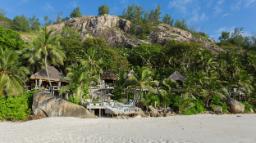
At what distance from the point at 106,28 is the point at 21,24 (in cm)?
2760

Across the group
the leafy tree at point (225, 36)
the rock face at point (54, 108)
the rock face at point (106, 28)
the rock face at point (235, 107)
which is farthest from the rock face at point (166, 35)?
the rock face at point (54, 108)

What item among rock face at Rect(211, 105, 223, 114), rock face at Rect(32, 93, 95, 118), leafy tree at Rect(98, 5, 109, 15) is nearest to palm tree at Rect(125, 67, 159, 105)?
rock face at Rect(211, 105, 223, 114)

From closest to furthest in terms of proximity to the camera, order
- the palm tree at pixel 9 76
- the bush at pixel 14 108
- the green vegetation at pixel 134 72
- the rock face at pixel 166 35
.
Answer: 1. the bush at pixel 14 108
2. the palm tree at pixel 9 76
3. the green vegetation at pixel 134 72
4. the rock face at pixel 166 35

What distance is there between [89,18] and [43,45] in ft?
182

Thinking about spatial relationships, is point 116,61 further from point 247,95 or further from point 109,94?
point 247,95

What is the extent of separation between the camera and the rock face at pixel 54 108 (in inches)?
1336

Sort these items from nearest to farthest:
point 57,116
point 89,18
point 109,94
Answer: point 57,116 → point 109,94 → point 89,18

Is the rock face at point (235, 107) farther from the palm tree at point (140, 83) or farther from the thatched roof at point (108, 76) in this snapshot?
the thatched roof at point (108, 76)

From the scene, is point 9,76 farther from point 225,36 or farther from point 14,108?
point 225,36

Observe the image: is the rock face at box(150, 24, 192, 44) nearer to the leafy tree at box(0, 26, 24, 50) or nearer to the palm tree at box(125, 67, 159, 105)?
the leafy tree at box(0, 26, 24, 50)

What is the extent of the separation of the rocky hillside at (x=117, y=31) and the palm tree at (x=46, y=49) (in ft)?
133

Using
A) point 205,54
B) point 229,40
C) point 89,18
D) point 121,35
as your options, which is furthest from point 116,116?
point 229,40

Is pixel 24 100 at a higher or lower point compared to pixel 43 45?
lower

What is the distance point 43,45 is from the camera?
43906mm
